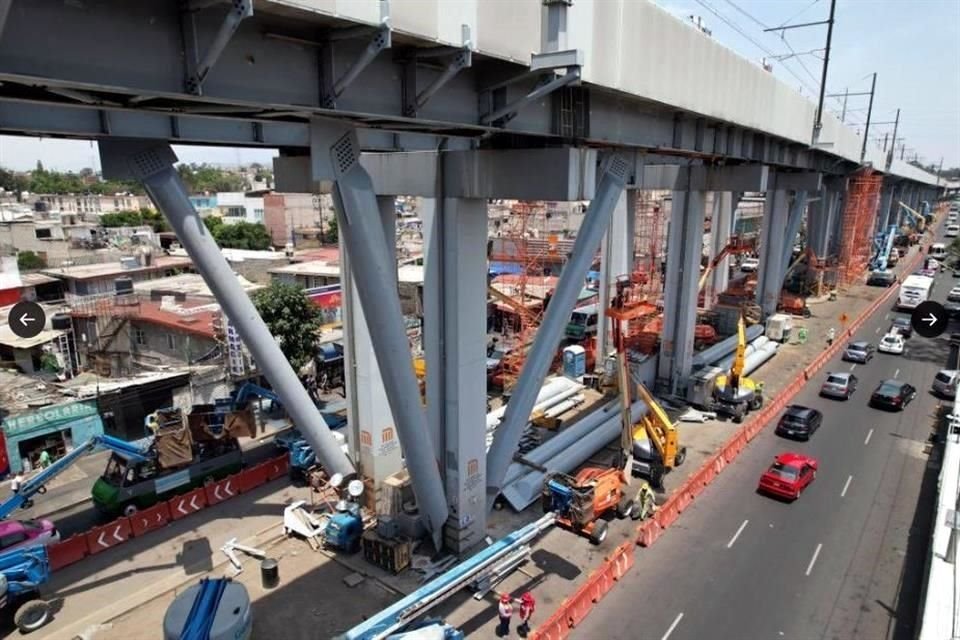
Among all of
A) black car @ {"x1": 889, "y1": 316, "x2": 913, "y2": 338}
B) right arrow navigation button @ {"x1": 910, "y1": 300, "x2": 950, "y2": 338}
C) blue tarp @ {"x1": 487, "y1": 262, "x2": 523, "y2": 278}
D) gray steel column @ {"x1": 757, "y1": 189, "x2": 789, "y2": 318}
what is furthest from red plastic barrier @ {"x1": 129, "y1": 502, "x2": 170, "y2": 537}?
black car @ {"x1": 889, "y1": 316, "x2": 913, "y2": 338}

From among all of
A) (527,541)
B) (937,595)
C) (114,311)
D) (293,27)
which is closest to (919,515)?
(937,595)

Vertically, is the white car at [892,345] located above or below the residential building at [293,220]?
below

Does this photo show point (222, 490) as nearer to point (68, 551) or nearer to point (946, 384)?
point (68, 551)

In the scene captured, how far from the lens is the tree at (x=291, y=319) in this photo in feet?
90.6

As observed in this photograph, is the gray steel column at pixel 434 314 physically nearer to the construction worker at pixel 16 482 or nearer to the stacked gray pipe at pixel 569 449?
the stacked gray pipe at pixel 569 449

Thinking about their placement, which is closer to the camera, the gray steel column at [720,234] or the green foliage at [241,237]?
the gray steel column at [720,234]

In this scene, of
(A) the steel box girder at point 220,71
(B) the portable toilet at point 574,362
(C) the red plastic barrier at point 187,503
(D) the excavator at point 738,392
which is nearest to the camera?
(A) the steel box girder at point 220,71

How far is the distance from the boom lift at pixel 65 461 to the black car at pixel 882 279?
67387mm

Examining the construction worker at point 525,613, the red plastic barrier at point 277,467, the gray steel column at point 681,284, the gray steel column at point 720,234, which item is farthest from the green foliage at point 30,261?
the gray steel column at point 720,234

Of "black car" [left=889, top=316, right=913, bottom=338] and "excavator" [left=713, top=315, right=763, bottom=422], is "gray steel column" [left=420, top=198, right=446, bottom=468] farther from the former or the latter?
"black car" [left=889, top=316, right=913, bottom=338]

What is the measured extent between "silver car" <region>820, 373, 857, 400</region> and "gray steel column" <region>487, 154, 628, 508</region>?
19807mm

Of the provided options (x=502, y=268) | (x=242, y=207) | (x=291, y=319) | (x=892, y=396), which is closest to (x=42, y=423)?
(x=291, y=319)

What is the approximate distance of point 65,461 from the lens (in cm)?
1766

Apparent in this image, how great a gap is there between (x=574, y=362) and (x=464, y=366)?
1602 cm
